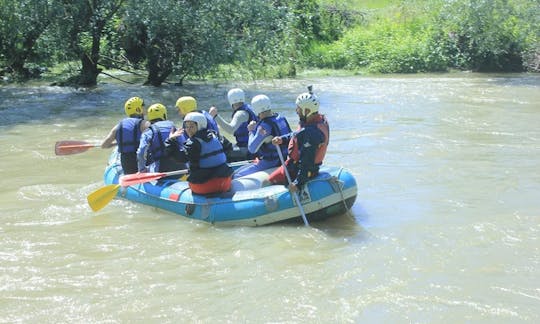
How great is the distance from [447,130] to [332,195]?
5.89m

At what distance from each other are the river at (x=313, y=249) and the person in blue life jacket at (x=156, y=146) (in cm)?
54

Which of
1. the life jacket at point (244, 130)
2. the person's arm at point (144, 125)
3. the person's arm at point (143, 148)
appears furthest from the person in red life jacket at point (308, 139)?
the person's arm at point (144, 125)

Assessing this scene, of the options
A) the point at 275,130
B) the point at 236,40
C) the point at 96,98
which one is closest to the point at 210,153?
the point at 275,130

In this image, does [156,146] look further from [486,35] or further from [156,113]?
[486,35]

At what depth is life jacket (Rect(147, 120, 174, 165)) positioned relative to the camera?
24.7ft

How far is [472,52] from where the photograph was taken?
895 inches

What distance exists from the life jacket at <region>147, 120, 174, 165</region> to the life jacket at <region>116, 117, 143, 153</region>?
1.03 ft

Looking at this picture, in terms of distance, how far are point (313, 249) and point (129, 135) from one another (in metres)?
2.84

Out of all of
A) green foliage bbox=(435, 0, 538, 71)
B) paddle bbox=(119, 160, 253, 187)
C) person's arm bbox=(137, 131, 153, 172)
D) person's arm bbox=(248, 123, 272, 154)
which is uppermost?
green foliage bbox=(435, 0, 538, 71)

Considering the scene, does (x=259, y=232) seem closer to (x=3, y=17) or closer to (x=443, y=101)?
(x=443, y=101)

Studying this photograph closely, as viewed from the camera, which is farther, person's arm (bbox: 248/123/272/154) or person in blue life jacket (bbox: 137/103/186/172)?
person in blue life jacket (bbox: 137/103/186/172)

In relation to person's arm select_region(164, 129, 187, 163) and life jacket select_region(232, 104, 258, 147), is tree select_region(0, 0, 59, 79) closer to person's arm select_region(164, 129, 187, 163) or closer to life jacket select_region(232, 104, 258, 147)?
life jacket select_region(232, 104, 258, 147)

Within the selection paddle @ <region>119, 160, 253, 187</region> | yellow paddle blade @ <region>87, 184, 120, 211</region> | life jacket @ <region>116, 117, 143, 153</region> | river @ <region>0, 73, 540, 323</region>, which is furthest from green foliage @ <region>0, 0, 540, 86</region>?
yellow paddle blade @ <region>87, 184, 120, 211</region>

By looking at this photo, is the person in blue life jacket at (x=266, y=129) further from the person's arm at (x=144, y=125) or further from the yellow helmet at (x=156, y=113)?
the person's arm at (x=144, y=125)
